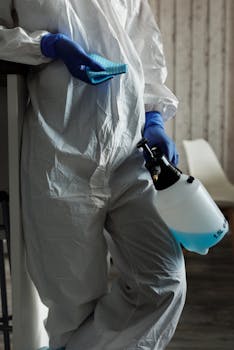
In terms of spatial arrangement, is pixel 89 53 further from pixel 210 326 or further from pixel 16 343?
pixel 210 326

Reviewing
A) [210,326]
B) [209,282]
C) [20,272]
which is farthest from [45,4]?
[209,282]

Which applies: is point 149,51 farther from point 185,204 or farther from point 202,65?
point 202,65

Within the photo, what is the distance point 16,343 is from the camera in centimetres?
119

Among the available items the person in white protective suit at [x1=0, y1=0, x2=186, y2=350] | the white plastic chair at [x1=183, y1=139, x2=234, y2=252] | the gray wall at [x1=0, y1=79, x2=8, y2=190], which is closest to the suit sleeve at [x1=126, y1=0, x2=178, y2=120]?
the person in white protective suit at [x1=0, y1=0, x2=186, y2=350]

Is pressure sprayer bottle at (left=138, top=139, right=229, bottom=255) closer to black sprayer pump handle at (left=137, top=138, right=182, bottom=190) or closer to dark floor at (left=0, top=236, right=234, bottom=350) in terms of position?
black sprayer pump handle at (left=137, top=138, right=182, bottom=190)

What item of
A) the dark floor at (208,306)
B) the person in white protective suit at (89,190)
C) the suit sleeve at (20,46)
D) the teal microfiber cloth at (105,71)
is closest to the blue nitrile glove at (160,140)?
the person in white protective suit at (89,190)

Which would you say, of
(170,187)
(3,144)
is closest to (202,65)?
(3,144)

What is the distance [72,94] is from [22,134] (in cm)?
14

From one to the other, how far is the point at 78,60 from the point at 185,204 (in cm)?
36

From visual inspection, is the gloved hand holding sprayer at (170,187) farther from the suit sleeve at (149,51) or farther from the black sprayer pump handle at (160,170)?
the suit sleeve at (149,51)

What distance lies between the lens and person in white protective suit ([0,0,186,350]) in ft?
3.57

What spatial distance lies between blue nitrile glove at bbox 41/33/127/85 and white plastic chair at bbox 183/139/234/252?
1.82m

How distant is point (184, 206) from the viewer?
42.7 inches

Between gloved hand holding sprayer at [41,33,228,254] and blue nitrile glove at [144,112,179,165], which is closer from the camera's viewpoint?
gloved hand holding sprayer at [41,33,228,254]
